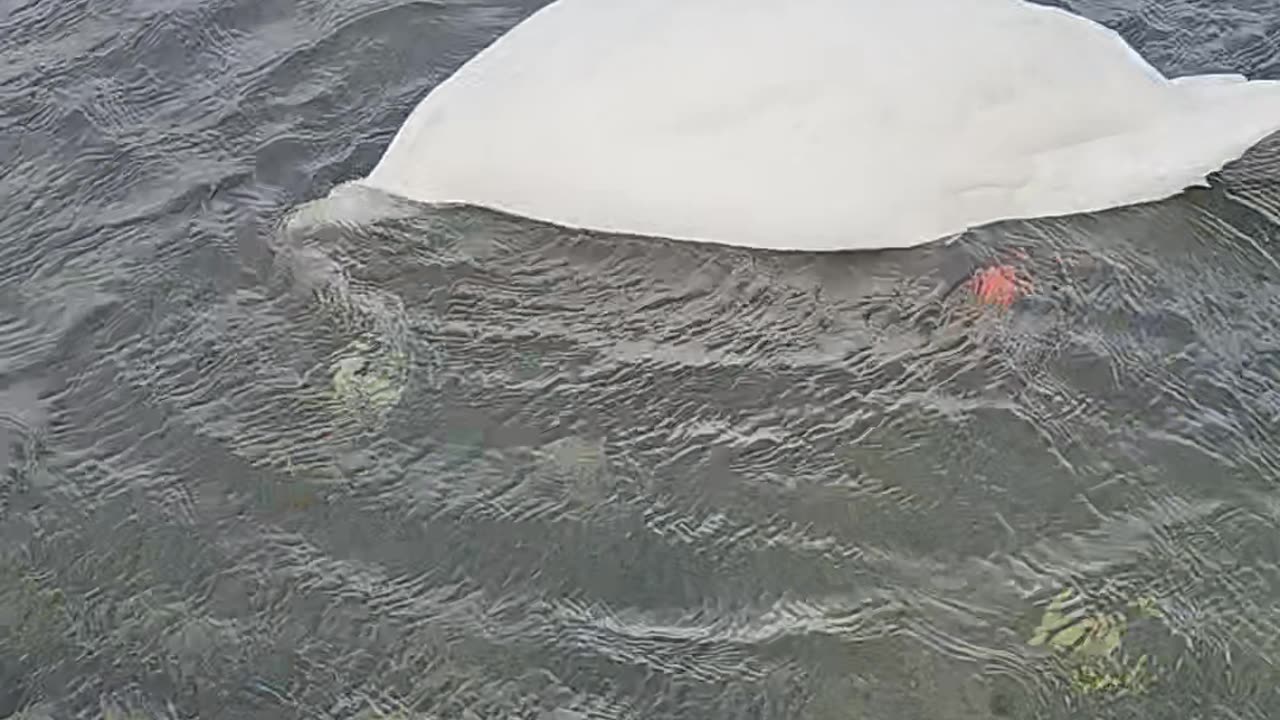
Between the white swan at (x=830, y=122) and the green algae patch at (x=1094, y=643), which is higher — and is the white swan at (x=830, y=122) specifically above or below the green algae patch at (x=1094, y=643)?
above

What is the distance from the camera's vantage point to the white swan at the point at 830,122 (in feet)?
16.7

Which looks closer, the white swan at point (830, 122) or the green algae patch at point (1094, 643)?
the green algae patch at point (1094, 643)

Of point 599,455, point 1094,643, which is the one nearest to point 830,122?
point 599,455

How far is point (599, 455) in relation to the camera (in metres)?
4.76

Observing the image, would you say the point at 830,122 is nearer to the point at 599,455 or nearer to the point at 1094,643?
the point at 599,455

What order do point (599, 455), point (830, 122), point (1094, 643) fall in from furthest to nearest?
point (830, 122) → point (599, 455) → point (1094, 643)

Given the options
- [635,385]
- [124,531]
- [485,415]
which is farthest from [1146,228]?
[124,531]

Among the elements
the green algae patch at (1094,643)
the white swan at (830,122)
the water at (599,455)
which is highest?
the white swan at (830,122)

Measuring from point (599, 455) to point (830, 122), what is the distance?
1.20m

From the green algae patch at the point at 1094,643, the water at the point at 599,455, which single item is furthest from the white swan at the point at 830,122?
the green algae patch at the point at 1094,643

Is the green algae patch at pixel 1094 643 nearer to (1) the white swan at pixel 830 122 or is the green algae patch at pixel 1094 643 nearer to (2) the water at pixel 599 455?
(2) the water at pixel 599 455

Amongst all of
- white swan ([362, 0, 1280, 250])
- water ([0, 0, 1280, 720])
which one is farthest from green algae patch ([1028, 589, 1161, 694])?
white swan ([362, 0, 1280, 250])

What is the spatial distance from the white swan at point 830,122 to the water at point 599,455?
Answer: 0.53 feet

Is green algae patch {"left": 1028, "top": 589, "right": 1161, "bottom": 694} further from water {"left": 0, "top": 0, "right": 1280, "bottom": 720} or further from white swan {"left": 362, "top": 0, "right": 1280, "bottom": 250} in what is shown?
white swan {"left": 362, "top": 0, "right": 1280, "bottom": 250}
